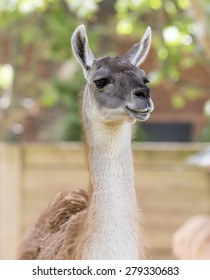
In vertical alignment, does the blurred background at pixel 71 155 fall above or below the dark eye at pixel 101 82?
above

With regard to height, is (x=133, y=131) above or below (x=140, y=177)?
below

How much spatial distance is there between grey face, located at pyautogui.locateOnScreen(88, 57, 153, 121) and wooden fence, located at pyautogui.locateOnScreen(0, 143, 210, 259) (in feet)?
16.5

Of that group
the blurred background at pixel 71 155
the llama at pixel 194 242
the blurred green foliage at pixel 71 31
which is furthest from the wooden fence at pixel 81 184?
the llama at pixel 194 242

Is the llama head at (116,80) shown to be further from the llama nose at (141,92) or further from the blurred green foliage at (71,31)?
the blurred green foliage at (71,31)

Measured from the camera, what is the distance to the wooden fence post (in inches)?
291

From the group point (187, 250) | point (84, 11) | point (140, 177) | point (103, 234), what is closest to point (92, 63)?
point (103, 234)

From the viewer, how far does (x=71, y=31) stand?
18.7ft

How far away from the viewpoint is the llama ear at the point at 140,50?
7.33ft

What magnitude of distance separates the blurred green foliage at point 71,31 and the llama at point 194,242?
863 millimetres

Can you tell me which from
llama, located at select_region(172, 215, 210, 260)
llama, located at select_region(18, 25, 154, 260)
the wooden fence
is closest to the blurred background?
the wooden fence

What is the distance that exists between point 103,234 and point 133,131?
0.93ft

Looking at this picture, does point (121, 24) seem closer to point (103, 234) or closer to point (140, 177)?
point (140, 177)

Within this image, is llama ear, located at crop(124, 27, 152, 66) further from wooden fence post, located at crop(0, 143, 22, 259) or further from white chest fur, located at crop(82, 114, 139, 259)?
wooden fence post, located at crop(0, 143, 22, 259)

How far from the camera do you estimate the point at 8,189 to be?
746 cm
